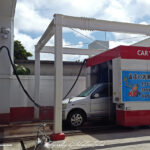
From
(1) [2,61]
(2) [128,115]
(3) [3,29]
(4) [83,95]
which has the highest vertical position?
(3) [3,29]

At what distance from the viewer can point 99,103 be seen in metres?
8.78

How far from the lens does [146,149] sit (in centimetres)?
554

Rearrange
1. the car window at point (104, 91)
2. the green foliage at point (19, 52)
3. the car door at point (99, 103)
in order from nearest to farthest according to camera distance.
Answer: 1. the car door at point (99, 103)
2. the car window at point (104, 91)
3. the green foliage at point (19, 52)

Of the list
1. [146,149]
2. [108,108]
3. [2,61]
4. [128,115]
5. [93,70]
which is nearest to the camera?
[146,149]

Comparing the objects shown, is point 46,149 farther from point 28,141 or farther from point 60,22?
point 60,22

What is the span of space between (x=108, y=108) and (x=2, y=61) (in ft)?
17.7

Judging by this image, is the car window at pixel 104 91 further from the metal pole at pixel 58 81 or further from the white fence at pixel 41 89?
the white fence at pixel 41 89

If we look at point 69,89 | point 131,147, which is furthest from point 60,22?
point 69,89

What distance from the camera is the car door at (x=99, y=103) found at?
28.5 feet

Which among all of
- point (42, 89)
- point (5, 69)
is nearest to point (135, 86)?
point (42, 89)

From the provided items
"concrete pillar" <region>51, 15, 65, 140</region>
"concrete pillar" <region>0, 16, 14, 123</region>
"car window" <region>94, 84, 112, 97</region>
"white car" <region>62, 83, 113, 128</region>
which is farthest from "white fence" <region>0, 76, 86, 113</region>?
"concrete pillar" <region>51, 15, 65, 140</region>

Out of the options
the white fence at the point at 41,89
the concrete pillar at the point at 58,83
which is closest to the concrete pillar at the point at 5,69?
the white fence at the point at 41,89

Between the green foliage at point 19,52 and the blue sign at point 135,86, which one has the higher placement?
the green foliage at point 19,52

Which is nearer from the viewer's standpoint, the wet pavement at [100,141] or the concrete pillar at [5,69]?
the wet pavement at [100,141]
